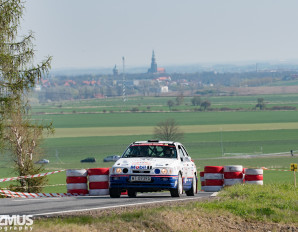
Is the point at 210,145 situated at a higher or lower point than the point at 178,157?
lower

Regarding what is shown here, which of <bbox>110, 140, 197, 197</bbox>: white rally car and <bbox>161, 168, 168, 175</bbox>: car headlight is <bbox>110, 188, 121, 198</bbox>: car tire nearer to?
<bbox>110, 140, 197, 197</bbox>: white rally car

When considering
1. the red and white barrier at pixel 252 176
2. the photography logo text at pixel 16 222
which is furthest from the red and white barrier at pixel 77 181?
the photography logo text at pixel 16 222

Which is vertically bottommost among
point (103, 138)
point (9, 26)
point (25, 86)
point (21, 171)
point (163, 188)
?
point (103, 138)

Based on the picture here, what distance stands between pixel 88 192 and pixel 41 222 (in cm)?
1055

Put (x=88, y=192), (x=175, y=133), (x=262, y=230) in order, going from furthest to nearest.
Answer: (x=175, y=133)
(x=88, y=192)
(x=262, y=230)

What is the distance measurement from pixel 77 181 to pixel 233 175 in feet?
16.5

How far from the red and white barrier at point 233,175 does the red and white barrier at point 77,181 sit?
4606 millimetres

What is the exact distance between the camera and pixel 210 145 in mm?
132625

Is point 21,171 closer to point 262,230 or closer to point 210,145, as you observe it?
point 262,230

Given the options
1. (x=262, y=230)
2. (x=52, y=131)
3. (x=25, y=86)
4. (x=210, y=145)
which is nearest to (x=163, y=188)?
(x=262, y=230)

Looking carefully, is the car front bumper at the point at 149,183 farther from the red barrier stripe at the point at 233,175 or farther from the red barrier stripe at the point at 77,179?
the red barrier stripe at the point at 233,175

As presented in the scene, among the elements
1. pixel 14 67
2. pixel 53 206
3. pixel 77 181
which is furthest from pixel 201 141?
pixel 53 206

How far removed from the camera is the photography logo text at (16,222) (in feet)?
39.0

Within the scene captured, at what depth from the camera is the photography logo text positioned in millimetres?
11883
